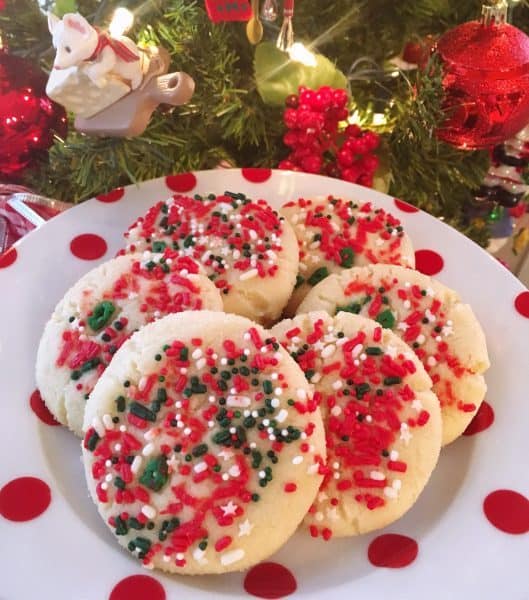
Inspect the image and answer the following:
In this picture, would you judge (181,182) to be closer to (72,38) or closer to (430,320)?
(72,38)

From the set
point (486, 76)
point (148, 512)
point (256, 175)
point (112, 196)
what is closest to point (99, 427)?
point (148, 512)

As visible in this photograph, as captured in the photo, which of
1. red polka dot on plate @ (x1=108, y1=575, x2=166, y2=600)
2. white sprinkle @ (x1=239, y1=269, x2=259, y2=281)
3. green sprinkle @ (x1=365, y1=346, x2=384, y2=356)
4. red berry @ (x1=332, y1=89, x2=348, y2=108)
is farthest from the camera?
red berry @ (x1=332, y1=89, x2=348, y2=108)

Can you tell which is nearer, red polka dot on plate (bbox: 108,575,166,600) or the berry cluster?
red polka dot on plate (bbox: 108,575,166,600)

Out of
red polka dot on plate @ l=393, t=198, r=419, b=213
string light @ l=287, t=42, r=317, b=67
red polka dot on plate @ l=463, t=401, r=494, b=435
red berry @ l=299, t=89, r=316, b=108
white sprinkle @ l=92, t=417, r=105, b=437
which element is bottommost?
red polka dot on plate @ l=463, t=401, r=494, b=435

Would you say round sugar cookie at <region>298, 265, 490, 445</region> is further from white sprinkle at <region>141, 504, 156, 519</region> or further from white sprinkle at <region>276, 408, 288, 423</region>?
white sprinkle at <region>141, 504, 156, 519</region>

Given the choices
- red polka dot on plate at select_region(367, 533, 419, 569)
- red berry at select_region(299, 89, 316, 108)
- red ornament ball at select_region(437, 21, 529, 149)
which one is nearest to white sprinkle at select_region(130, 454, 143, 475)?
red polka dot on plate at select_region(367, 533, 419, 569)
